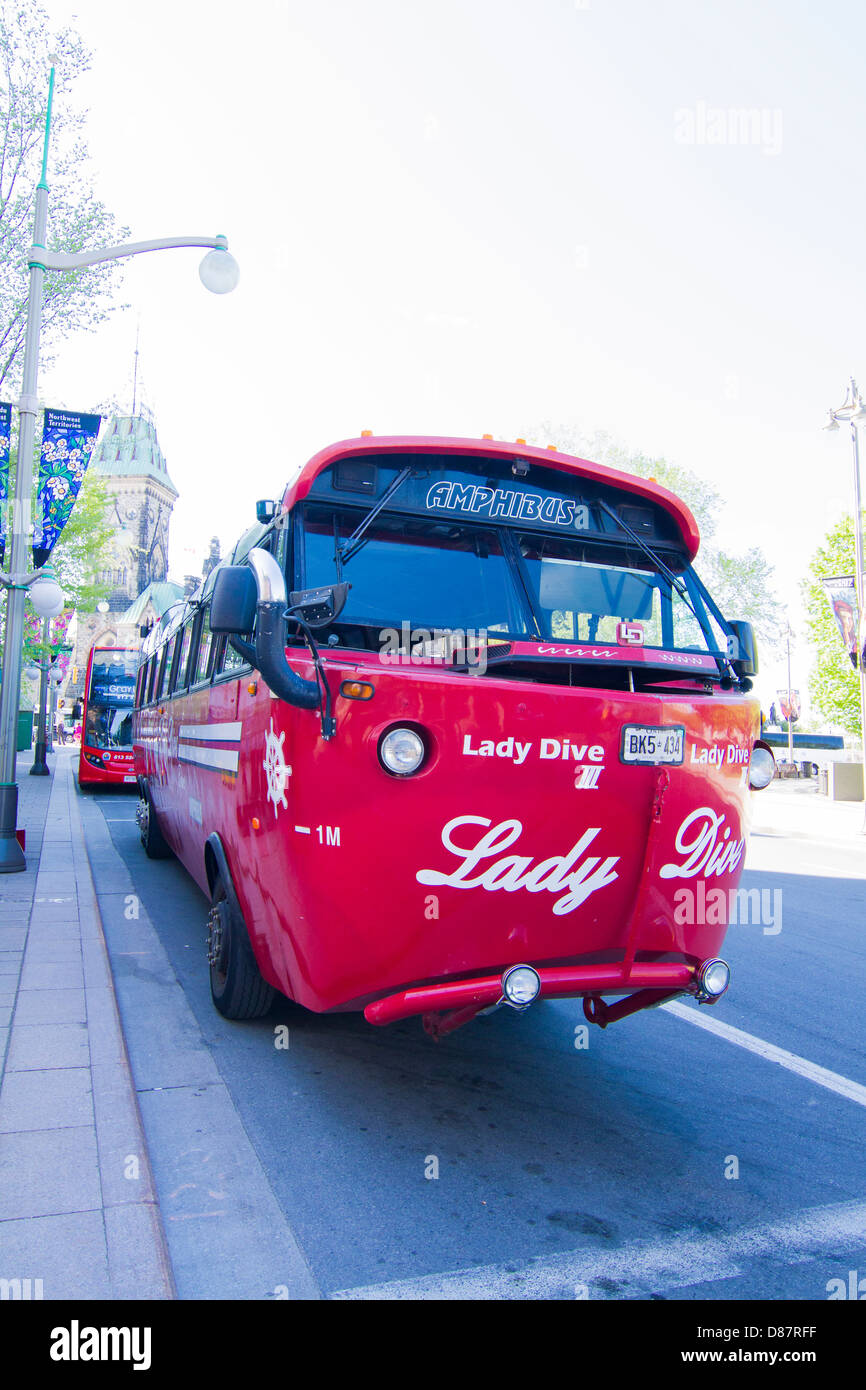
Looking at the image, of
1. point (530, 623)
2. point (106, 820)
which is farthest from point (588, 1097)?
point (106, 820)

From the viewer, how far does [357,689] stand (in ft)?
11.3

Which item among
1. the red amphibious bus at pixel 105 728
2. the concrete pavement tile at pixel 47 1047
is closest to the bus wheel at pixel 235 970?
the concrete pavement tile at pixel 47 1047

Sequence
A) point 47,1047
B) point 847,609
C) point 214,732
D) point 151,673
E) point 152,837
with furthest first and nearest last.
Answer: point 847,609 < point 152,837 < point 151,673 < point 214,732 < point 47,1047

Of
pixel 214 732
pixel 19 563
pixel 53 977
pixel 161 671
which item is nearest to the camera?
pixel 214 732

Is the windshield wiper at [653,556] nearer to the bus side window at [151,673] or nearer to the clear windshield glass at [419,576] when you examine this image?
the clear windshield glass at [419,576]

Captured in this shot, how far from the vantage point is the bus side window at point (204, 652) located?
6.56 meters

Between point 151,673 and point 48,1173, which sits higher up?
point 151,673

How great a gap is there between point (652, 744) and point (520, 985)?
106 centimetres

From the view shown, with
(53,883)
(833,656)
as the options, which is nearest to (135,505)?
(833,656)

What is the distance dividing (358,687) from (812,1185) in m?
2.75

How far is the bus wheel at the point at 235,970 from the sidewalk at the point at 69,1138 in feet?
2.00

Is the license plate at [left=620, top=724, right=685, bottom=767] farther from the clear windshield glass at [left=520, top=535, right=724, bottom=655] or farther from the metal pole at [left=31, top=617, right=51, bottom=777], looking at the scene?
the metal pole at [left=31, top=617, right=51, bottom=777]

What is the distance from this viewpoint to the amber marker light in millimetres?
3443

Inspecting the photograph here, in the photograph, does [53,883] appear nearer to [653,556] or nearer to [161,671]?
[161,671]
